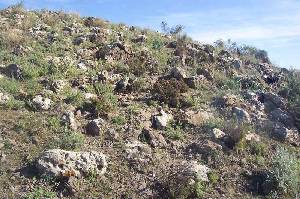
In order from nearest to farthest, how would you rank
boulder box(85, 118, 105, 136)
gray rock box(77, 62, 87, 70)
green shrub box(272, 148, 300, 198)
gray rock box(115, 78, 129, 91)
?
green shrub box(272, 148, 300, 198)
boulder box(85, 118, 105, 136)
gray rock box(115, 78, 129, 91)
gray rock box(77, 62, 87, 70)

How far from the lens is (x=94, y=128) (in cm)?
1130

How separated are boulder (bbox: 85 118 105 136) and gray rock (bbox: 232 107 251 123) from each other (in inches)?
158

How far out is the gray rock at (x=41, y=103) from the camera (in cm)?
1168

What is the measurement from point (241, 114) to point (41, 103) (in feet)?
18.3

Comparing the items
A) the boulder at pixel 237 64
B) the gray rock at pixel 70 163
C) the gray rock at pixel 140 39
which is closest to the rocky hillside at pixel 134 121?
the gray rock at pixel 70 163

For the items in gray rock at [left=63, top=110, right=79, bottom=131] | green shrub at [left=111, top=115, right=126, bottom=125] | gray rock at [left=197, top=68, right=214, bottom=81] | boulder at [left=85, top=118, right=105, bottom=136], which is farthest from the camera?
gray rock at [left=197, top=68, right=214, bottom=81]

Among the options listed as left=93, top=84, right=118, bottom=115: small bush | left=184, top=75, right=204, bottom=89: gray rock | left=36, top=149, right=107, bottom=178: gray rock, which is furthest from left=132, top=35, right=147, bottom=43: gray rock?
left=36, top=149, right=107, bottom=178: gray rock

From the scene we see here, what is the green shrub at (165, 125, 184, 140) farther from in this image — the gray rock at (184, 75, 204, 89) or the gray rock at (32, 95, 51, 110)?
the gray rock at (32, 95, 51, 110)

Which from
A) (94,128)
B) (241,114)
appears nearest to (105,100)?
(94,128)

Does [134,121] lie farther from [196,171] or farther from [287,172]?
[287,172]

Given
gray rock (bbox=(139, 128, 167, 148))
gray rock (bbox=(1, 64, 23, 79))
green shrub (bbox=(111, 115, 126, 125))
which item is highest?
gray rock (bbox=(1, 64, 23, 79))

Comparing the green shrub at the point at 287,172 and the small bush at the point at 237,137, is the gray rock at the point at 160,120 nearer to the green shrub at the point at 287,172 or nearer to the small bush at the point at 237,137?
the small bush at the point at 237,137

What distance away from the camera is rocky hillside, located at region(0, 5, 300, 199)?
32.3ft

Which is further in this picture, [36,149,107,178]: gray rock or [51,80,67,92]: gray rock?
[51,80,67,92]: gray rock
